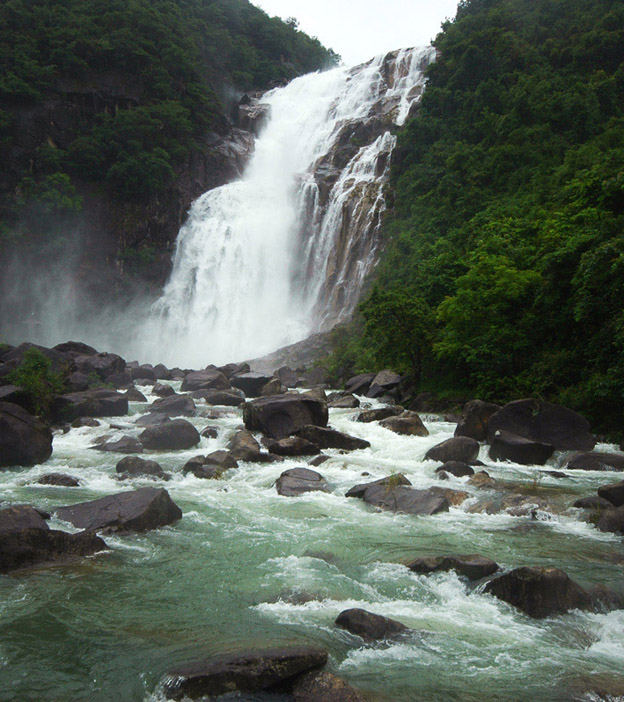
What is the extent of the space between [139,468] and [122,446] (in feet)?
10.1

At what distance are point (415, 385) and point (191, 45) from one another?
58253 mm

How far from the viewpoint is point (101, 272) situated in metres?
51.9

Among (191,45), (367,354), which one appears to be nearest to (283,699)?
(367,354)

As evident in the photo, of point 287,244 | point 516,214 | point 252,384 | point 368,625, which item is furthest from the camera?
point 287,244

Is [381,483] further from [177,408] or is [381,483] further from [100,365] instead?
[100,365]

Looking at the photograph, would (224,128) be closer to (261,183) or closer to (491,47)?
(261,183)

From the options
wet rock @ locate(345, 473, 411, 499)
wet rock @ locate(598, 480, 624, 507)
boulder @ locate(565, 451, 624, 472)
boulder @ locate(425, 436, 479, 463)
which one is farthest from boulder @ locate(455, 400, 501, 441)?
wet rock @ locate(598, 480, 624, 507)

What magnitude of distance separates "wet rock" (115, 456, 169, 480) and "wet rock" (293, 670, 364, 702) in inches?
340

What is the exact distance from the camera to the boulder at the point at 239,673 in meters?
4.95

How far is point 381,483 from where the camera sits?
1220 cm

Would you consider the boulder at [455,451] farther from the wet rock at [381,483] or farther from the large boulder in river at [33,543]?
the large boulder in river at [33,543]

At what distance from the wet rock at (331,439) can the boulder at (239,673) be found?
10897mm

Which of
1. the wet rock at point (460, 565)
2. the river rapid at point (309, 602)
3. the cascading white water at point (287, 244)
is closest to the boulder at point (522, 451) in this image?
the river rapid at point (309, 602)

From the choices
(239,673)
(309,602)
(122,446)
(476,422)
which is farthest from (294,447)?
(239,673)
